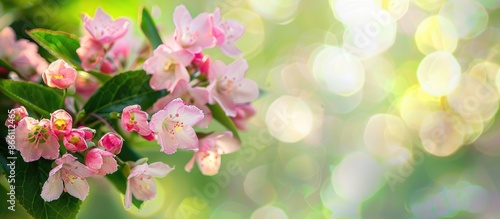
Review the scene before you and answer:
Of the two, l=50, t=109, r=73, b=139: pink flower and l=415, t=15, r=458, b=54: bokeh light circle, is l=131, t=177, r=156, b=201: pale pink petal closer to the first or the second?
l=50, t=109, r=73, b=139: pink flower

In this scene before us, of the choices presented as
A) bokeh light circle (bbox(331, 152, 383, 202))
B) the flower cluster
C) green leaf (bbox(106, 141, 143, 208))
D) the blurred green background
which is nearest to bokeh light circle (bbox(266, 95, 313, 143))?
the blurred green background

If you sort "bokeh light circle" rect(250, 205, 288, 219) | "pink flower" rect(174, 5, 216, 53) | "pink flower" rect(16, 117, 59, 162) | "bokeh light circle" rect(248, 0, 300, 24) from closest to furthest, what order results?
"pink flower" rect(16, 117, 59, 162) < "pink flower" rect(174, 5, 216, 53) < "bokeh light circle" rect(250, 205, 288, 219) < "bokeh light circle" rect(248, 0, 300, 24)

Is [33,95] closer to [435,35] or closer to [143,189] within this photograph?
[143,189]

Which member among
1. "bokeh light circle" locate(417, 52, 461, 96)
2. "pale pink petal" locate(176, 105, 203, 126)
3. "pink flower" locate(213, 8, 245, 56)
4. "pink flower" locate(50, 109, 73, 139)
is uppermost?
"pink flower" locate(50, 109, 73, 139)

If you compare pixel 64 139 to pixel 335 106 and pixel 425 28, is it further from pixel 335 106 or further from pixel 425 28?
pixel 425 28

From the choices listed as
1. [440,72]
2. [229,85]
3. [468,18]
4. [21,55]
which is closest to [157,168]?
[229,85]

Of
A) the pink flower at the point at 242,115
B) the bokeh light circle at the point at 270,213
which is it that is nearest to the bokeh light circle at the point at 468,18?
the bokeh light circle at the point at 270,213
